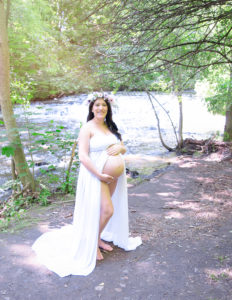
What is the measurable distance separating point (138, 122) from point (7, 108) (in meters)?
13.3

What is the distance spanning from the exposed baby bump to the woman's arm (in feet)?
0.24

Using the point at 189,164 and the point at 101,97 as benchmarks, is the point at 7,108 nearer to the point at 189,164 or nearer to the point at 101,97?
the point at 101,97

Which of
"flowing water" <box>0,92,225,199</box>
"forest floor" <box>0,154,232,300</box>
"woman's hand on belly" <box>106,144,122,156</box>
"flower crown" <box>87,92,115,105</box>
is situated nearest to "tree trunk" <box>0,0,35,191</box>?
"forest floor" <box>0,154,232,300</box>

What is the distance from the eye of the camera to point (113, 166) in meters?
3.05

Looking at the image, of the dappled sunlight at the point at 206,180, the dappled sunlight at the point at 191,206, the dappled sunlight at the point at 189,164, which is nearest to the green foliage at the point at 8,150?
the dappled sunlight at the point at 191,206

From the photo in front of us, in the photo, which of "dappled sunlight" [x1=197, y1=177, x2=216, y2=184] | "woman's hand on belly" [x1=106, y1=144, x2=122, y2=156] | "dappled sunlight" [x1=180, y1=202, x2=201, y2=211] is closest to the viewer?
"woman's hand on belly" [x1=106, y1=144, x2=122, y2=156]

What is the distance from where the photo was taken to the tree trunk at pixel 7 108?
4973 millimetres

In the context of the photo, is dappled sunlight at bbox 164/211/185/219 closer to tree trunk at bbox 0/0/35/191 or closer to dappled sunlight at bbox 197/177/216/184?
dappled sunlight at bbox 197/177/216/184

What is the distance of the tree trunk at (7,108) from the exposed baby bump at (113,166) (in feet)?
9.28

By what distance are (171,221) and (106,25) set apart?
3.26 meters

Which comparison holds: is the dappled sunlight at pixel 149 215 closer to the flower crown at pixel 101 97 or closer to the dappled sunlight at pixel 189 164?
the flower crown at pixel 101 97

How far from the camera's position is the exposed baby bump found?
304 centimetres

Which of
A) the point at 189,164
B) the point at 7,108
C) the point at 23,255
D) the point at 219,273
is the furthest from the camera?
the point at 189,164

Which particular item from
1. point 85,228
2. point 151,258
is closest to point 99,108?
point 85,228
